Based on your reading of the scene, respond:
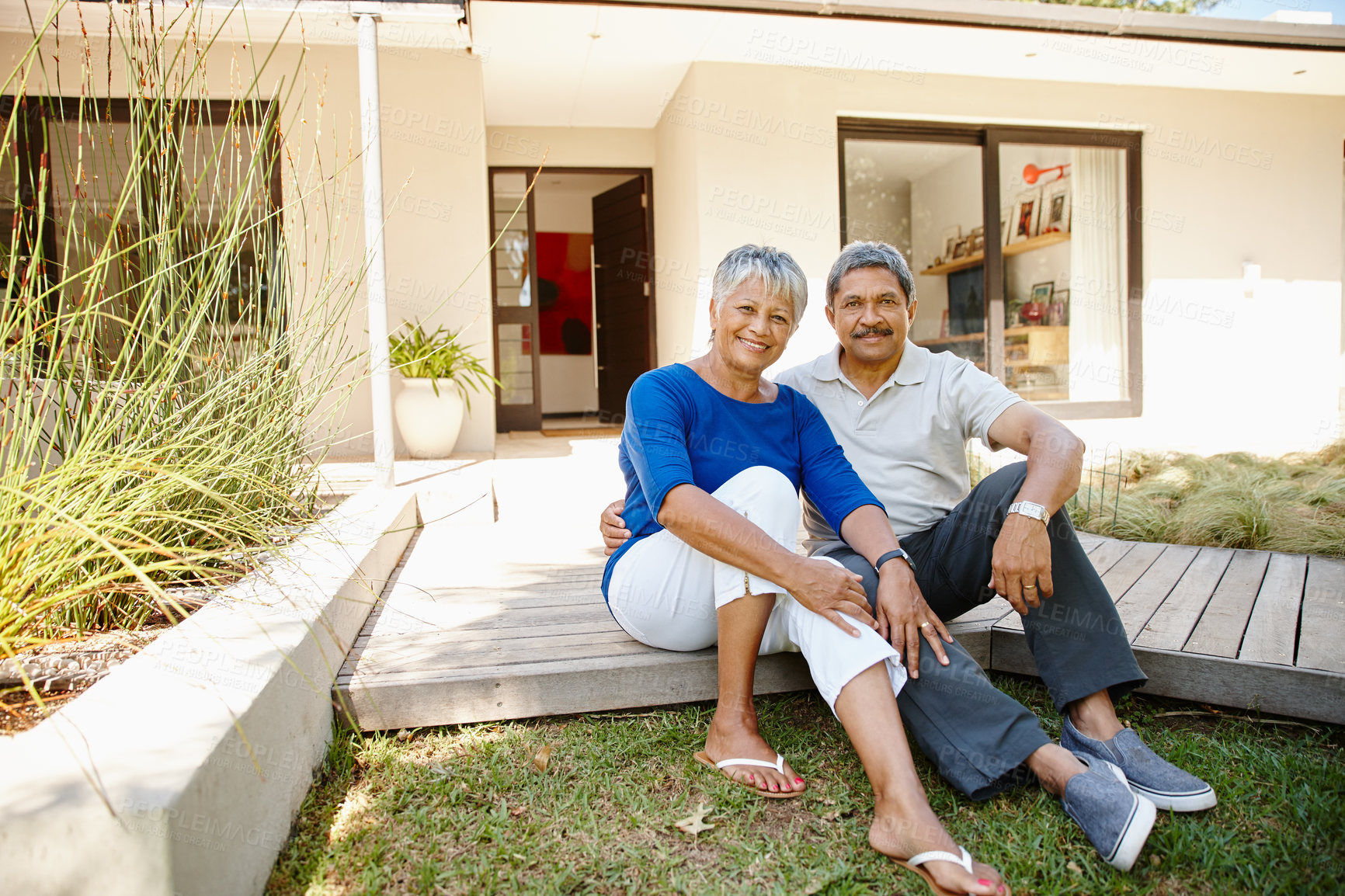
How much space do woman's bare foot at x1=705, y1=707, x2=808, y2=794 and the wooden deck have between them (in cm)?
21

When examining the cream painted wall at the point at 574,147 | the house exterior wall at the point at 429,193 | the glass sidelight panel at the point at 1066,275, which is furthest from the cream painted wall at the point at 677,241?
the glass sidelight panel at the point at 1066,275

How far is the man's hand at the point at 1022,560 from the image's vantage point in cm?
159

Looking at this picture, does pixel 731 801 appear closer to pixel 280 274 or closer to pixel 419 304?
pixel 280 274

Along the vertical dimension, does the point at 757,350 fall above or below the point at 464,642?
above

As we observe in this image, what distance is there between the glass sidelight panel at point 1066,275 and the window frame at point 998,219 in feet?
0.17

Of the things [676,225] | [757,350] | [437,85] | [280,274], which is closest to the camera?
[757,350]

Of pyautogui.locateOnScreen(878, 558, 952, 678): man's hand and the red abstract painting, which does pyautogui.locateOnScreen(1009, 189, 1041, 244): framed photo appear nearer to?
the red abstract painting

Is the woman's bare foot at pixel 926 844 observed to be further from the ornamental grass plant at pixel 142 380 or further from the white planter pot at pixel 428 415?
the white planter pot at pixel 428 415

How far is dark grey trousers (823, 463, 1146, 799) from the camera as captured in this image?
4.89 feet

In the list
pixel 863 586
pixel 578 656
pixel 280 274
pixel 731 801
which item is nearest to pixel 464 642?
pixel 578 656

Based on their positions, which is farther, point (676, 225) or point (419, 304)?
point (676, 225)

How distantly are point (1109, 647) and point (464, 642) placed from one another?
134 centimetres

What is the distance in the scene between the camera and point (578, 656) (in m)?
1.81

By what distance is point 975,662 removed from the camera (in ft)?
5.30
